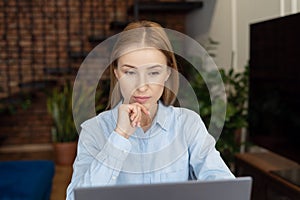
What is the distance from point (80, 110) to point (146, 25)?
0.79 ft

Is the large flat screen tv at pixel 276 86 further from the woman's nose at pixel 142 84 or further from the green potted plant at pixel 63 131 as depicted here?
the green potted plant at pixel 63 131

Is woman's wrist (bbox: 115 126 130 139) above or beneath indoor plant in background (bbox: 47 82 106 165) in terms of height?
above

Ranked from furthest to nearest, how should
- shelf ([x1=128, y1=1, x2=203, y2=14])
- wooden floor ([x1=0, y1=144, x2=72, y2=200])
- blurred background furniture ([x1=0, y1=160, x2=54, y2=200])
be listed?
shelf ([x1=128, y1=1, x2=203, y2=14]), wooden floor ([x1=0, y1=144, x2=72, y2=200]), blurred background furniture ([x1=0, y1=160, x2=54, y2=200])

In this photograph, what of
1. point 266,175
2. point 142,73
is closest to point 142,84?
point 142,73

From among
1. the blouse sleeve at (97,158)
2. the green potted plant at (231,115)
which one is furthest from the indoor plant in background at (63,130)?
the blouse sleeve at (97,158)

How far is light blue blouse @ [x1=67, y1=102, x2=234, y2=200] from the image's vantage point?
891mm

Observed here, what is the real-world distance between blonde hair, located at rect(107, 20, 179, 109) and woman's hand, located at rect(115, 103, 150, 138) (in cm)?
5

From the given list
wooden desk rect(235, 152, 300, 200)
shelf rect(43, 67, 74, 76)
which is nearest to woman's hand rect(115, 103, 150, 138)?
wooden desk rect(235, 152, 300, 200)

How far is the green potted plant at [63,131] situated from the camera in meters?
4.55

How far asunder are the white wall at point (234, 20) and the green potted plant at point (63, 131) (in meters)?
1.76

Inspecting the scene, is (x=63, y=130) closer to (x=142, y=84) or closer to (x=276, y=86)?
(x=276, y=86)

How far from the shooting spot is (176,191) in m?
0.69

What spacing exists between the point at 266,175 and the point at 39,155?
11.5 feet

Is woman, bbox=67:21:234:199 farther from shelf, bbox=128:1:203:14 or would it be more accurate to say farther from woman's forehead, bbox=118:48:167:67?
shelf, bbox=128:1:203:14
